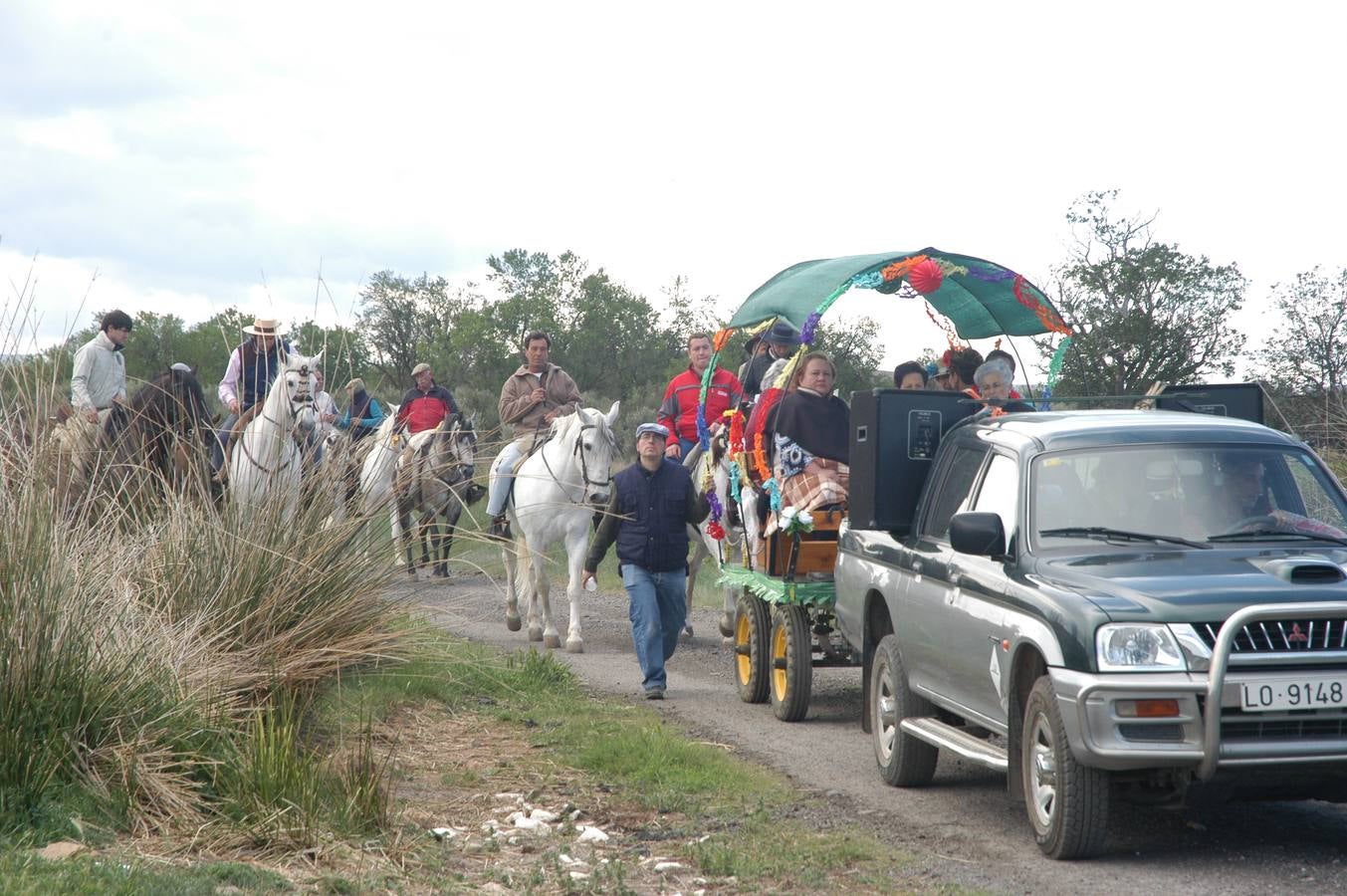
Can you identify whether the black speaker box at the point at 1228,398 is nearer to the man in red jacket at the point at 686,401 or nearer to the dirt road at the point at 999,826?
the dirt road at the point at 999,826

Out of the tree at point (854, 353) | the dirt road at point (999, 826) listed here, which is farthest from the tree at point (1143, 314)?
the dirt road at point (999, 826)

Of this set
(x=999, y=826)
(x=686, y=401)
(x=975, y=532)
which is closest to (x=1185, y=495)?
(x=975, y=532)

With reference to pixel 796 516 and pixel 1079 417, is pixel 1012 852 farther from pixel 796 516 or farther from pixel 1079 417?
pixel 796 516

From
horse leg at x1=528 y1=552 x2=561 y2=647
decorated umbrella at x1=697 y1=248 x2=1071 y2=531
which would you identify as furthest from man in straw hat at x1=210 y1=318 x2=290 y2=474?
decorated umbrella at x1=697 y1=248 x2=1071 y2=531

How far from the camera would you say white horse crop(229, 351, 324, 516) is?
973 centimetres

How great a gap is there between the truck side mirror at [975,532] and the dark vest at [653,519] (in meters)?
5.35

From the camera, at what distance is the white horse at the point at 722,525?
1448 cm

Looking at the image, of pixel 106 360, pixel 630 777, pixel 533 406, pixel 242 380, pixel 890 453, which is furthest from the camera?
pixel 533 406

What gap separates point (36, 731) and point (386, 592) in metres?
3.37

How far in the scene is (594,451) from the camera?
50.4 feet

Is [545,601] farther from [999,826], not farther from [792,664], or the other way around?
[999,826]

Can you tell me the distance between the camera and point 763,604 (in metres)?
12.1

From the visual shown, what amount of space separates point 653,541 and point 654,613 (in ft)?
1.97

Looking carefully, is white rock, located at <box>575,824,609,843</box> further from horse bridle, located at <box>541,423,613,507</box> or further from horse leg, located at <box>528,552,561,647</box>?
horse leg, located at <box>528,552,561,647</box>
